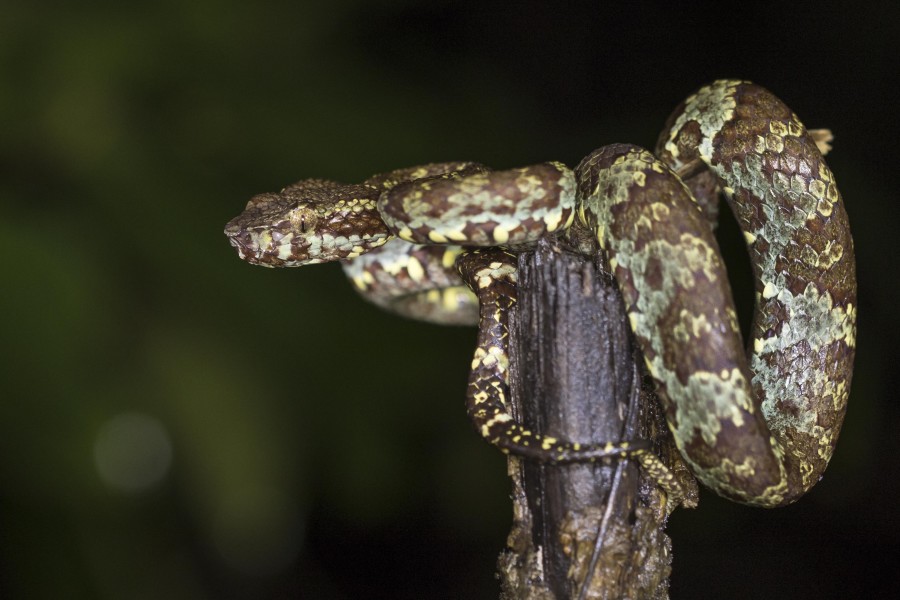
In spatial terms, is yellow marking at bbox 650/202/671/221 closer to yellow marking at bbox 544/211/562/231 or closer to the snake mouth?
yellow marking at bbox 544/211/562/231

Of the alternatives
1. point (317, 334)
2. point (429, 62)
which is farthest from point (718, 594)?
point (429, 62)

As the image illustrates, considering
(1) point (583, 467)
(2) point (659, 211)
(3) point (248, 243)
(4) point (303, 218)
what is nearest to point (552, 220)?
(2) point (659, 211)

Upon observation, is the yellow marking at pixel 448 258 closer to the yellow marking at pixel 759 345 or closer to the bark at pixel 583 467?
the bark at pixel 583 467

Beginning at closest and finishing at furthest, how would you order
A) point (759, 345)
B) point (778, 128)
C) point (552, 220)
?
point (552, 220) → point (778, 128) → point (759, 345)

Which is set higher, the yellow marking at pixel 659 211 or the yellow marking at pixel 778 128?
the yellow marking at pixel 778 128

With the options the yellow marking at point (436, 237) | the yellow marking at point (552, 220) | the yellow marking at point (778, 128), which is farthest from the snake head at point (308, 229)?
the yellow marking at point (778, 128)

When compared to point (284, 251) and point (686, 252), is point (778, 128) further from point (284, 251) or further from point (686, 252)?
point (284, 251)

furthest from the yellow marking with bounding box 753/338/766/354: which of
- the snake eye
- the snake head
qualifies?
the snake eye

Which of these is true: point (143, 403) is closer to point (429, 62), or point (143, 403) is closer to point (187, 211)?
point (187, 211)
